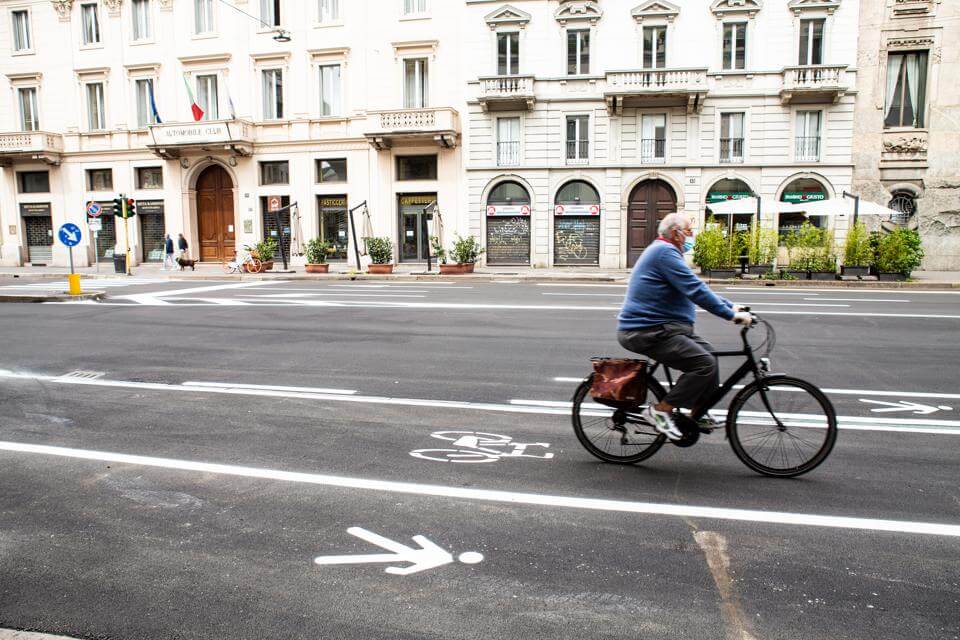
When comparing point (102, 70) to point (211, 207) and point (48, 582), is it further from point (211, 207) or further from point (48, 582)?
point (48, 582)

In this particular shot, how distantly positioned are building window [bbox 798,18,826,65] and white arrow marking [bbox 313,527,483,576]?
30.3 metres

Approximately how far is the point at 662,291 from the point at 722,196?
2657 cm

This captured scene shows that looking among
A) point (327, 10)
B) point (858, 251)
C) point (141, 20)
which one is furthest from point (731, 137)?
point (141, 20)

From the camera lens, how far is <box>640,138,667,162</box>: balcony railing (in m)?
29.6

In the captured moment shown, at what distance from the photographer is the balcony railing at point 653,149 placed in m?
29.6

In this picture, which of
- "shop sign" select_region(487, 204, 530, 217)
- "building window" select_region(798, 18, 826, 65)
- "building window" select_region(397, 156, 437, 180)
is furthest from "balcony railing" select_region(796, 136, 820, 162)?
"building window" select_region(397, 156, 437, 180)

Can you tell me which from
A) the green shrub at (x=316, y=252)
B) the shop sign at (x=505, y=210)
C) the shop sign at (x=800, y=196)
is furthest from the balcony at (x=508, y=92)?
the shop sign at (x=800, y=196)

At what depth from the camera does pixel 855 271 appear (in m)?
22.0

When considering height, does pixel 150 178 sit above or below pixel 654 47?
below

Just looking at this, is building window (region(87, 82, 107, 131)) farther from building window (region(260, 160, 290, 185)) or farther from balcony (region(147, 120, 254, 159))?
building window (region(260, 160, 290, 185))

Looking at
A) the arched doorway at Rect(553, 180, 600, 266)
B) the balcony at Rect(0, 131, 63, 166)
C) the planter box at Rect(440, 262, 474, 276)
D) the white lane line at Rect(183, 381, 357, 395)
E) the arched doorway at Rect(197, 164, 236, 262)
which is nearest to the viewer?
the white lane line at Rect(183, 381, 357, 395)

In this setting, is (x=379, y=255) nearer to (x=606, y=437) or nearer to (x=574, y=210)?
(x=574, y=210)

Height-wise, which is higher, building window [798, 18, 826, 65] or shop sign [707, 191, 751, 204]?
building window [798, 18, 826, 65]

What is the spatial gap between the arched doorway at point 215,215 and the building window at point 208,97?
2.54 meters
